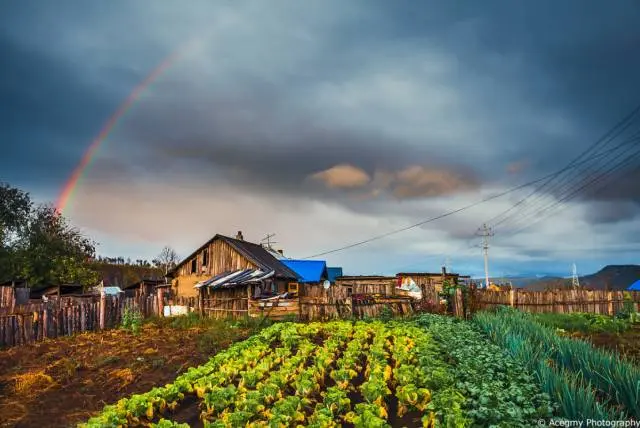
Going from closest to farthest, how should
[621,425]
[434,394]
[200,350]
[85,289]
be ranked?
[621,425] < [434,394] < [200,350] < [85,289]

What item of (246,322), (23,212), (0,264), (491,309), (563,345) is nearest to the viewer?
(563,345)

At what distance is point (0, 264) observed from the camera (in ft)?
135

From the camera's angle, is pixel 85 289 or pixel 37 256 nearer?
pixel 37 256

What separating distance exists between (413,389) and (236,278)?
21889mm

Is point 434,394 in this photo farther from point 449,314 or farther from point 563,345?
point 449,314

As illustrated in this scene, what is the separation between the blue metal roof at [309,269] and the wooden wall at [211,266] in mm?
12366

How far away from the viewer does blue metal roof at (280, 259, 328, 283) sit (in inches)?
1826

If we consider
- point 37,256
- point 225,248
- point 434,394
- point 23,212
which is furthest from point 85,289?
point 434,394

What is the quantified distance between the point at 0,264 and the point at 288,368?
4053 cm

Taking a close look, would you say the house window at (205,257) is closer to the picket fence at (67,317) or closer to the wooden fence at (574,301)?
the picket fence at (67,317)

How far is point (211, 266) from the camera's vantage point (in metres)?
34.7

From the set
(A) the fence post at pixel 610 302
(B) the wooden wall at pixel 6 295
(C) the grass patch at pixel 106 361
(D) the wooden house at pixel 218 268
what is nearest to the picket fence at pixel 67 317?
(B) the wooden wall at pixel 6 295

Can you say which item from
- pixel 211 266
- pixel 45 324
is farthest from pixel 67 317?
pixel 211 266

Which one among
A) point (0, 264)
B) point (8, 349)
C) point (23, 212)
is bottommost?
point (8, 349)
